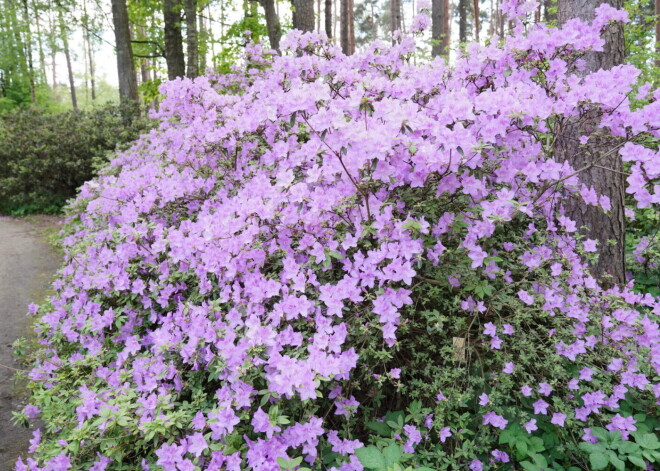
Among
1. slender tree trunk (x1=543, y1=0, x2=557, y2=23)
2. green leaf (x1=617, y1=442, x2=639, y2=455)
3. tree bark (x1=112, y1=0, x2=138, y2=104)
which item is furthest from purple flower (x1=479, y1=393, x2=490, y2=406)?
tree bark (x1=112, y1=0, x2=138, y2=104)

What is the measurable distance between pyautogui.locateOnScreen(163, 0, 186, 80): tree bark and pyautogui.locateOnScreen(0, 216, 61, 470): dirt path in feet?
11.2

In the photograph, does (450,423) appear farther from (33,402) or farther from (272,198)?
(33,402)

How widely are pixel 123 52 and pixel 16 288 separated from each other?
5924 mm

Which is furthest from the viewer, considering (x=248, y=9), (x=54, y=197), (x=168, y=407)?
(x=248, y=9)

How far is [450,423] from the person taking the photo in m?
1.92

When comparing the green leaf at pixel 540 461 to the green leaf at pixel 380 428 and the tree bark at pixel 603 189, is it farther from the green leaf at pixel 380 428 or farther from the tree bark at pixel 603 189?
the tree bark at pixel 603 189

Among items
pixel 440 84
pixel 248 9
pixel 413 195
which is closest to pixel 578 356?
pixel 413 195

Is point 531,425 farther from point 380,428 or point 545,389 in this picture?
point 380,428

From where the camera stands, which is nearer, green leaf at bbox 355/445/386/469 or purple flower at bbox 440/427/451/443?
green leaf at bbox 355/445/386/469

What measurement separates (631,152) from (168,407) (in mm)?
2092

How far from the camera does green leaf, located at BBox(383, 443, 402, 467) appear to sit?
1.63 meters

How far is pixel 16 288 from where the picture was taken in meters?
4.86

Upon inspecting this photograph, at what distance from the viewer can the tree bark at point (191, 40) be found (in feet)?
23.2

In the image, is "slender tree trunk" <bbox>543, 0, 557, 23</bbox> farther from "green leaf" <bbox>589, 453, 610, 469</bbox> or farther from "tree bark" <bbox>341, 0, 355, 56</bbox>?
"tree bark" <bbox>341, 0, 355, 56</bbox>
